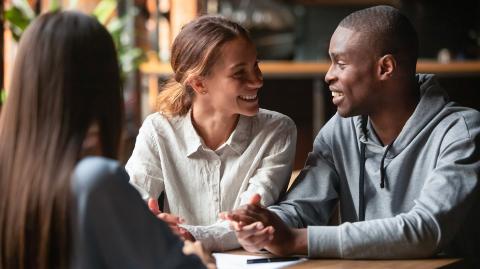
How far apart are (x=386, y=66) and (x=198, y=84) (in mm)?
493

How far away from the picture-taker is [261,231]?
185 cm

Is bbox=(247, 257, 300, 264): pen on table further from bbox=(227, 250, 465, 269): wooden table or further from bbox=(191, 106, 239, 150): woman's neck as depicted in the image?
bbox=(191, 106, 239, 150): woman's neck

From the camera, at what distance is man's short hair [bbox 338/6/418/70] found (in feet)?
6.81

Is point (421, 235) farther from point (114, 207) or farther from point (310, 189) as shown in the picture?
point (114, 207)

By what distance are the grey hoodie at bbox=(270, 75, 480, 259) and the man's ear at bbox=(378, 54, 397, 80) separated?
0.32 feet

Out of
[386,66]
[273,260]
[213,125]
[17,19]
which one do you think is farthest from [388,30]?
[17,19]

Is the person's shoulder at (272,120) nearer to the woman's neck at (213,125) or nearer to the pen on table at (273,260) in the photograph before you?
the woman's neck at (213,125)

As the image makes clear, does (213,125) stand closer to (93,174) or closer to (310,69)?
(93,174)

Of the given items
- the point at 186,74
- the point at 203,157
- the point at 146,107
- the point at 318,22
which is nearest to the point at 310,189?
the point at 203,157

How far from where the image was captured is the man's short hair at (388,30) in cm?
208

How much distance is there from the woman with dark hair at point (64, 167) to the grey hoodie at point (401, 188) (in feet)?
2.27

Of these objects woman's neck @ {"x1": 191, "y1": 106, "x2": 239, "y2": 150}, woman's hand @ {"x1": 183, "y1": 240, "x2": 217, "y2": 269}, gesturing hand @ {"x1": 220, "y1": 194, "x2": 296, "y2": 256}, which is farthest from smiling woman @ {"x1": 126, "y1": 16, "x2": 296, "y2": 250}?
woman's hand @ {"x1": 183, "y1": 240, "x2": 217, "y2": 269}

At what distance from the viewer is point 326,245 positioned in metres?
1.85

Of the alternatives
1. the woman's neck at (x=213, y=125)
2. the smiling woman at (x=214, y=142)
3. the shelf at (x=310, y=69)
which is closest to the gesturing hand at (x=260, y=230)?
the smiling woman at (x=214, y=142)
